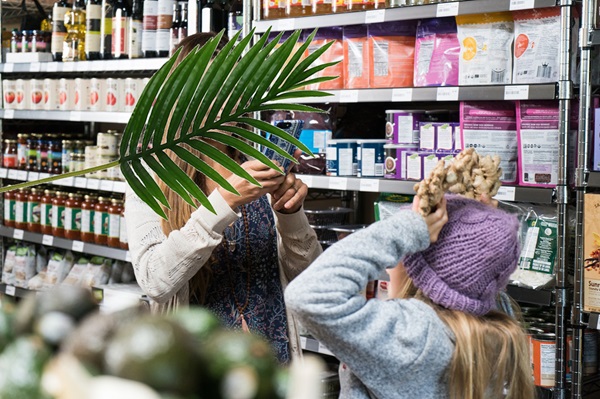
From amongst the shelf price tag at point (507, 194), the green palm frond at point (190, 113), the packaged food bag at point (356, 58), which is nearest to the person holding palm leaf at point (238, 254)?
the green palm frond at point (190, 113)

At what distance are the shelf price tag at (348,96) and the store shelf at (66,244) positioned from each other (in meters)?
1.31

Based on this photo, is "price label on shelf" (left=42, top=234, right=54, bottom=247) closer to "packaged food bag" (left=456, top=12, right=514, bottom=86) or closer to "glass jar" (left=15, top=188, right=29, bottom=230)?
"glass jar" (left=15, top=188, right=29, bottom=230)

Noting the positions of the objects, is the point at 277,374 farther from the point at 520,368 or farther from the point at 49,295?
the point at 520,368

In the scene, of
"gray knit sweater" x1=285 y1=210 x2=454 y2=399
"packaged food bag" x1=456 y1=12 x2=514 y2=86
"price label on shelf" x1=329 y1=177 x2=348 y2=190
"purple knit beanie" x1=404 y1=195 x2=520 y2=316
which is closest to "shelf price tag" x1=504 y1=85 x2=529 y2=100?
"packaged food bag" x1=456 y1=12 x2=514 y2=86

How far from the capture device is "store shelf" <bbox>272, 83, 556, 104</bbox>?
2639mm

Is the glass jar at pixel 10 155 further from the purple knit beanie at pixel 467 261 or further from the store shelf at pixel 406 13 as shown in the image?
the purple knit beanie at pixel 467 261

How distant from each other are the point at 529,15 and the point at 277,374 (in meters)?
2.50

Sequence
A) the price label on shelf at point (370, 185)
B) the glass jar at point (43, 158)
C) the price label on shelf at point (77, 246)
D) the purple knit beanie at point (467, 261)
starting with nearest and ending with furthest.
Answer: the purple knit beanie at point (467, 261)
the price label on shelf at point (370, 185)
the price label on shelf at point (77, 246)
the glass jar at point (43, 158)

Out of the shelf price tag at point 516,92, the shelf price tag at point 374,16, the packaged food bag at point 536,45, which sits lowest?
the shelf price tag at point 516,92

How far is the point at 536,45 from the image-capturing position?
2.73m

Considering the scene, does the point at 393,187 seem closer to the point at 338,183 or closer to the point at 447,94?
the point at 338,183

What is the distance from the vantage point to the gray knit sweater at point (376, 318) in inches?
50.6

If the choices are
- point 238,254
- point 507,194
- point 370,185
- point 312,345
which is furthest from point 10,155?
point 238,254

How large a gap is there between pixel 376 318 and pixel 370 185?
1821 mm
